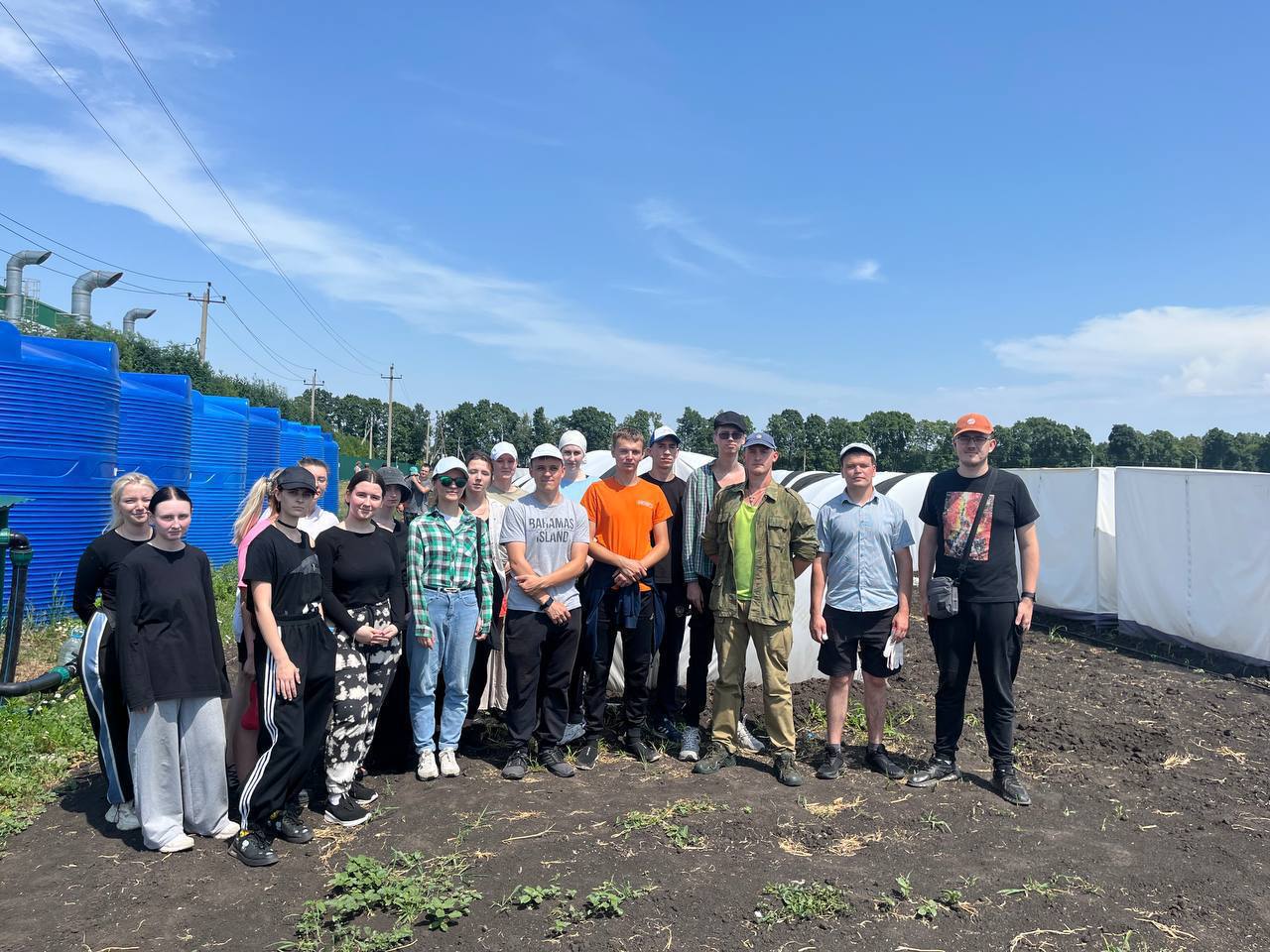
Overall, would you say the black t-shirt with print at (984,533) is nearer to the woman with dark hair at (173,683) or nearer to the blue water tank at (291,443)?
the woman with dark hair at (173,683)

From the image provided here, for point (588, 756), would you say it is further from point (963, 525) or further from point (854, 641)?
point (963, 525)

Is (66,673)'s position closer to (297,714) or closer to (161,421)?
(297,714)

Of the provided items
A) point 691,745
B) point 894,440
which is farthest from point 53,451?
point 894,440

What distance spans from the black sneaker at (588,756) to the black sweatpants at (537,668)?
0.64ft

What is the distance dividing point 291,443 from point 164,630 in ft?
A: 60.1

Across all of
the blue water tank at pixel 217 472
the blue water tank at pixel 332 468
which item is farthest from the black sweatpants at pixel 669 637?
the blue water tank at pixel 332 468

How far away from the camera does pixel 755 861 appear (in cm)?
382

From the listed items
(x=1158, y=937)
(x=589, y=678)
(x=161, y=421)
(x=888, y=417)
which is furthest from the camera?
(x=888, y=417)

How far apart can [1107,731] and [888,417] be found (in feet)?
229

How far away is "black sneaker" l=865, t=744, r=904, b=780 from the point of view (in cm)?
497

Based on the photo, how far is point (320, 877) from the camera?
358 cm

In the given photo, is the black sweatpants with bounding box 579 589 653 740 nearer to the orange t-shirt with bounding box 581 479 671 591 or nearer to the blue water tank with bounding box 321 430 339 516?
the orange t-shirt with bounding box 581 479 671 591

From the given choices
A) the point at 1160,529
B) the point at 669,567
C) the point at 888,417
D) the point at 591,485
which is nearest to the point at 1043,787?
the point at 669,567

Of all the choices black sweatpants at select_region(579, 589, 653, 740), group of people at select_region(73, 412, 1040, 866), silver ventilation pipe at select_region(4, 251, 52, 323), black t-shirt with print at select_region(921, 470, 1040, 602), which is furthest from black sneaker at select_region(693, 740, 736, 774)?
silver ventilation pipe at select_region(4, 251, 52, 323)
